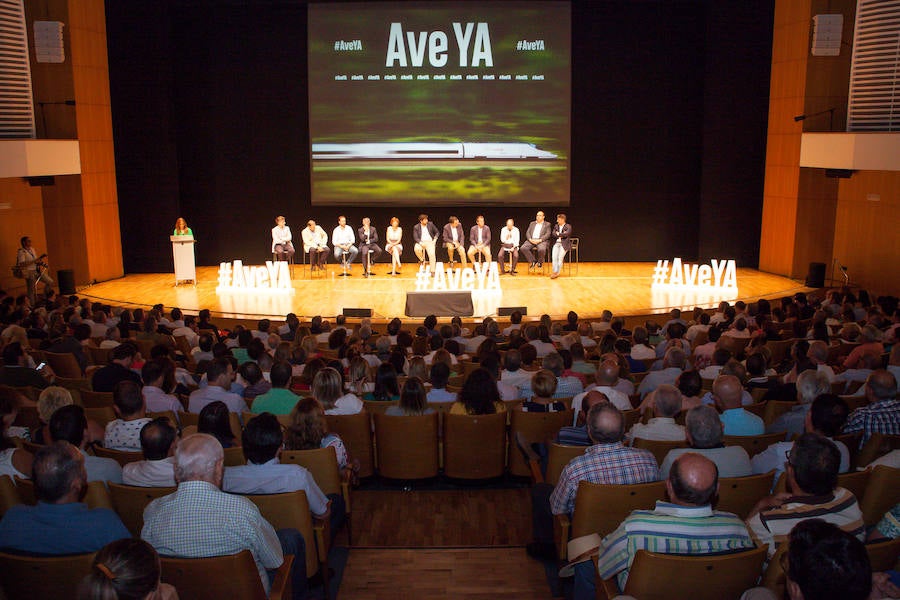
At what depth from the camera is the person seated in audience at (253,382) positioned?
5.91 m

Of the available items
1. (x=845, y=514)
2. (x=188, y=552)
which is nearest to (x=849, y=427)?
(x=845, y=514)

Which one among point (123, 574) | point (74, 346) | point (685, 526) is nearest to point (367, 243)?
point (74, 346)

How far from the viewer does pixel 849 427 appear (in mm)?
4730

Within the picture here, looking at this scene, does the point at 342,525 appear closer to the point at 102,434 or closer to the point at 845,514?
the point at 102,434

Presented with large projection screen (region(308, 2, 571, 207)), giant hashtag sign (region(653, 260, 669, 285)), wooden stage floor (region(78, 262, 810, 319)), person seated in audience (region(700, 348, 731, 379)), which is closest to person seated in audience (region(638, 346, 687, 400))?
A: person seated in audience (region(700, 348, 731, 379))

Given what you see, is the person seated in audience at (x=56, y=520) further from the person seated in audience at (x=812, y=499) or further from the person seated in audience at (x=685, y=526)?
the person seated in audience at (x=812, y=499)

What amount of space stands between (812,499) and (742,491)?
57 centimetres

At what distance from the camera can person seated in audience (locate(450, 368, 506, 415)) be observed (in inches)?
201

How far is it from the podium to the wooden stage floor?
0.21 metres

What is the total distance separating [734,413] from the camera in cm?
462

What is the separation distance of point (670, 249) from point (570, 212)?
210cm

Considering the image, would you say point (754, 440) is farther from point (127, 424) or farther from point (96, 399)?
point (96, 399)

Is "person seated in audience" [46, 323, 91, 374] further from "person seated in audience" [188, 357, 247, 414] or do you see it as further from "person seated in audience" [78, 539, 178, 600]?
"person seated in audience" [78, 539, 178, 600]

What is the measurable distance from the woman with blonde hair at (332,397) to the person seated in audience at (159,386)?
34.7 inches
